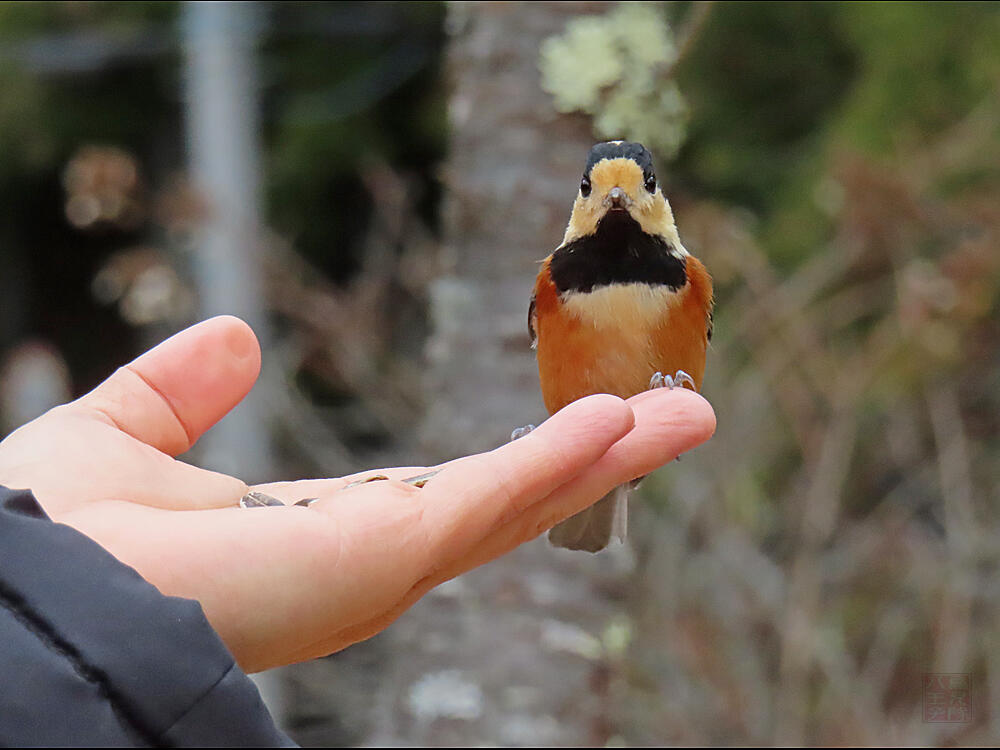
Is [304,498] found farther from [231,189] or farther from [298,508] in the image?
[231,189]

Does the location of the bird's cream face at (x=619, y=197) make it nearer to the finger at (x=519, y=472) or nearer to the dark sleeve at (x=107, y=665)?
the finger at (x=519, y=472)

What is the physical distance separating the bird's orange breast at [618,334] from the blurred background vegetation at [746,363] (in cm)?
38

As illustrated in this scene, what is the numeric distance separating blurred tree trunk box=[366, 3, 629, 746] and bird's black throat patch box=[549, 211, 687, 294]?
0.71m

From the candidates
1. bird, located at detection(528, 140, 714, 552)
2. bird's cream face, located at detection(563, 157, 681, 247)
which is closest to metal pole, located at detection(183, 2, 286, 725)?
bird, located at detection(528, 140, 714, 552)

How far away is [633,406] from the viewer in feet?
4.97

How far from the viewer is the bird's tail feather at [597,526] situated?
185cm

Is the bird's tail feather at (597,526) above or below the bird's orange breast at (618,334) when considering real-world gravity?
below

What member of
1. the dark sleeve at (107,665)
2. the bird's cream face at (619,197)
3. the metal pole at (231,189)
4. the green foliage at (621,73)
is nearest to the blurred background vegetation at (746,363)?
the green foliage at (621,73)

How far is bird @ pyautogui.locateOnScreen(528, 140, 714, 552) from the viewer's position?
148 cm

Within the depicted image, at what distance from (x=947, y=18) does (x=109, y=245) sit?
336 inches

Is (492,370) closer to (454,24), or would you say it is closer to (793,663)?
(454,24)

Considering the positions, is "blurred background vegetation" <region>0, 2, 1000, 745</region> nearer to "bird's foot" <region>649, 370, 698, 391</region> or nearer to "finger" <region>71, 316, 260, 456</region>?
"bird's foot" <region>649, 370, 698, 391</region>

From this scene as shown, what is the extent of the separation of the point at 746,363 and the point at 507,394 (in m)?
2.18

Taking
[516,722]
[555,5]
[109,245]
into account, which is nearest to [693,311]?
[555,5]
